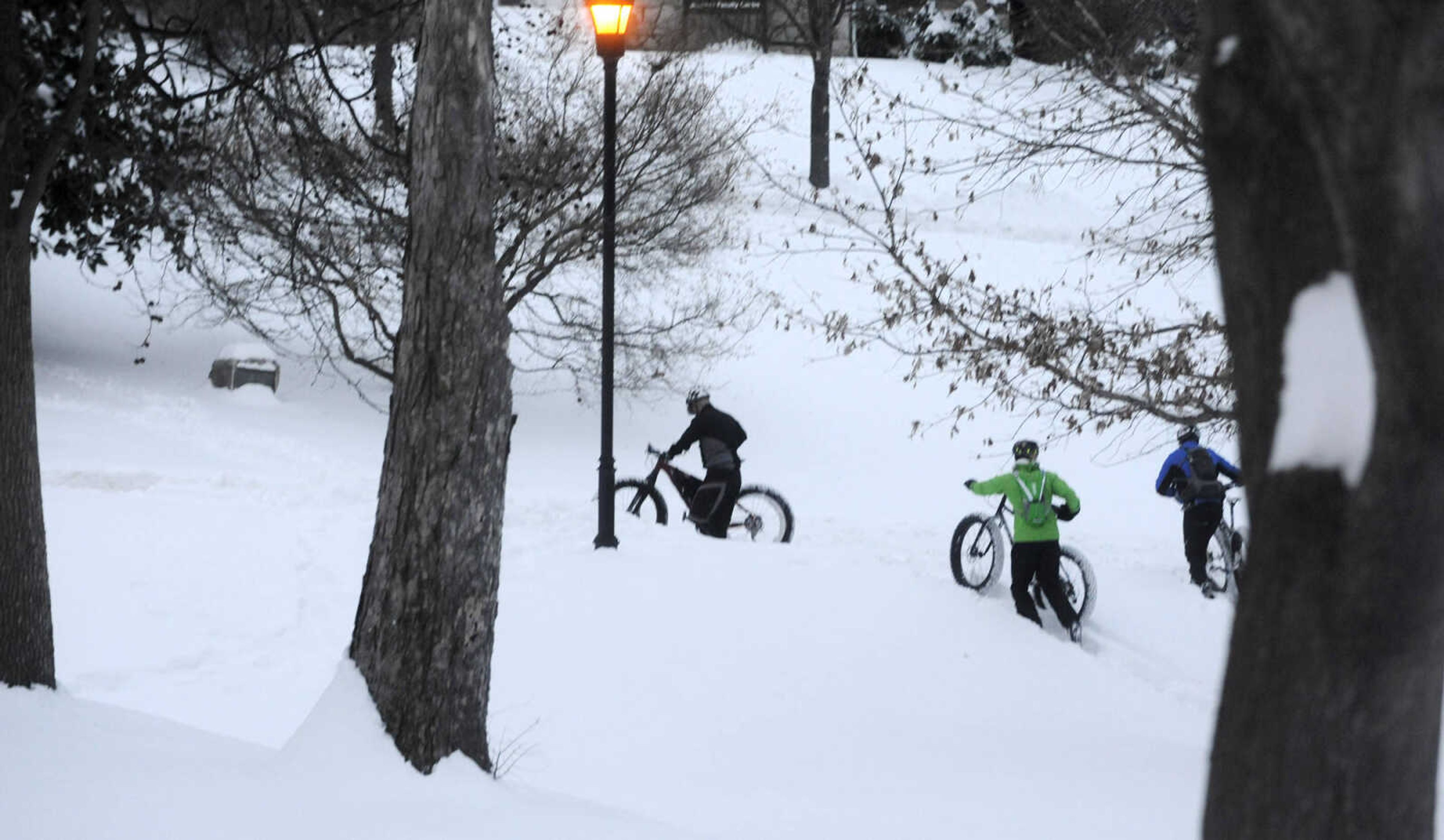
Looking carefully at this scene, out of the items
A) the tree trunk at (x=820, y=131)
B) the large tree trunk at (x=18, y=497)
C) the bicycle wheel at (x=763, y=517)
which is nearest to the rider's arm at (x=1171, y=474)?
the bicycle wheel at (x=763, y=517)

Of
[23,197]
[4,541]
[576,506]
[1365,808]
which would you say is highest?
[23,197]

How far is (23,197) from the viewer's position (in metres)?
7.02

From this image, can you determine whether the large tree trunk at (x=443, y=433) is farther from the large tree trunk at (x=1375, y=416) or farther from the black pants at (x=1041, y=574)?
the black pants at (x=1041, y=574)

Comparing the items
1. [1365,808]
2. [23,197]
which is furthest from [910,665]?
[1365,808]

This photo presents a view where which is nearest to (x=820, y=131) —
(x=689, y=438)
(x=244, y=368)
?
(x=244, y=368)

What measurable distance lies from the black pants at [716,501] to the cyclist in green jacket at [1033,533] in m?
2.87

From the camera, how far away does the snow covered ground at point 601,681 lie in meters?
5.70

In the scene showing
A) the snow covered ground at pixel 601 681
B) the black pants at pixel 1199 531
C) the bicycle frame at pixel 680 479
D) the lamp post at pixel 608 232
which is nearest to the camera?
the snow covered ground at pixel 601 681

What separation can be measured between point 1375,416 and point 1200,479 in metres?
10.6

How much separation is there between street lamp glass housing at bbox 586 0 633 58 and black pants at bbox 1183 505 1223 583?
628cm

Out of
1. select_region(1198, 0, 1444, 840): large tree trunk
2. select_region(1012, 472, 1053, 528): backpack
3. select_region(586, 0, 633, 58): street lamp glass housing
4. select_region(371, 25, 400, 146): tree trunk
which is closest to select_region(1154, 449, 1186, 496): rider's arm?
select_region(1012, 472, 1053, 528): backpack

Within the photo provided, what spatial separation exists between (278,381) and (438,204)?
1768 cm

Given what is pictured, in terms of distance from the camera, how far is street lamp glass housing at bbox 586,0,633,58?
451 inches

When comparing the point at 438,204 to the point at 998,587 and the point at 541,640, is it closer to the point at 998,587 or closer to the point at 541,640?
the point at 541,640
